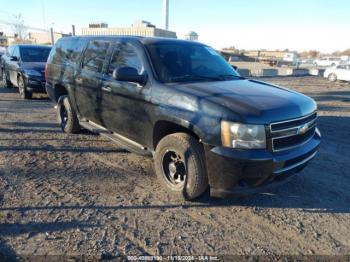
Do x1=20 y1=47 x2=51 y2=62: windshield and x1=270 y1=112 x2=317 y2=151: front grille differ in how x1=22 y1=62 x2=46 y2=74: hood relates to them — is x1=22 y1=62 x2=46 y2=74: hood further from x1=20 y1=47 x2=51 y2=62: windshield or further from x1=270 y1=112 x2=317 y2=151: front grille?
x1=270 y1=112 x2=317 y2=151: front grille

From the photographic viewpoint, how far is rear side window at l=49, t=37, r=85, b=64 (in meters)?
5.81

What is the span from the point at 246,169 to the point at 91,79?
3.15 m

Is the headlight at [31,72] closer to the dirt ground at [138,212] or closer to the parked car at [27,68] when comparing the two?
the parked car at [27,68]

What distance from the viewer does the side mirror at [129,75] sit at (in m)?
3.84

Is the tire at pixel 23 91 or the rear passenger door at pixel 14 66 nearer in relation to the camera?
the tire at pixel 23 91

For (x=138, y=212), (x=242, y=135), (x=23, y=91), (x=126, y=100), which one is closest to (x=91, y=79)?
(x=126, y=100)

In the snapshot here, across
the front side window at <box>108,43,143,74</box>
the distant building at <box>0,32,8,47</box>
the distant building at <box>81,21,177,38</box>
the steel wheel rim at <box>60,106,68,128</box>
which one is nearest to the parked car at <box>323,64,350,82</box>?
the distant building at <box>81,21,177,38</box>

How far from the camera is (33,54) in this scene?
1109cm

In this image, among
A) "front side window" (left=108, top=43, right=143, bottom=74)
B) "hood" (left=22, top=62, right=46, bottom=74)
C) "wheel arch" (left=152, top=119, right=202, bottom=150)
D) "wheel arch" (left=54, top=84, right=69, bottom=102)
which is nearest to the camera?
"wheel arch" (left=152, top=119, right=202, bottom=150)

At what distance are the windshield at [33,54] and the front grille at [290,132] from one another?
10032 millimetres

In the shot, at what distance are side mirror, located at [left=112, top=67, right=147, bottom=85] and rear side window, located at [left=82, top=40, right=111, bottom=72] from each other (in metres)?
1.22

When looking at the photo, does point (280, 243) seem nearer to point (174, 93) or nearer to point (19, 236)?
point (174, 93)

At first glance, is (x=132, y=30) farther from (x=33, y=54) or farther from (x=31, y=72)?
(x=31, y=72)

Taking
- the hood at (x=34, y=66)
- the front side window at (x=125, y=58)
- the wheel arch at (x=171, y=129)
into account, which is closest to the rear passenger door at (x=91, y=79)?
the front side window at (x=125, y=58)
